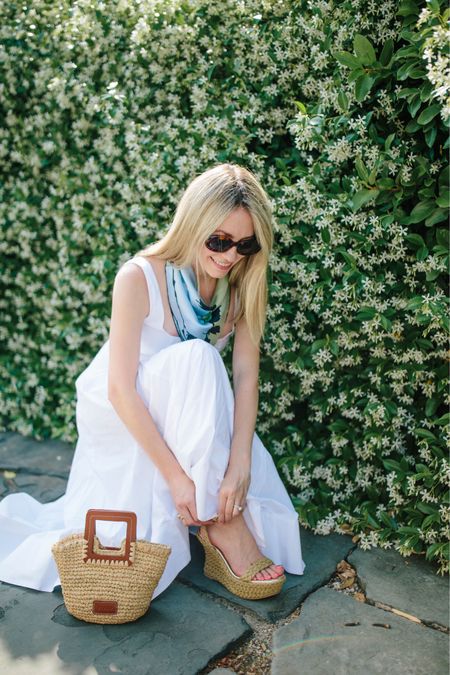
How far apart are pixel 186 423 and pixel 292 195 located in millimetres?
1126

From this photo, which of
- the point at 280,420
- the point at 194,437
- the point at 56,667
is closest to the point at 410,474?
the point at 280,420

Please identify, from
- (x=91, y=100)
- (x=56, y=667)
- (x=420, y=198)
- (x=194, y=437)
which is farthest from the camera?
(x=91, y=100)

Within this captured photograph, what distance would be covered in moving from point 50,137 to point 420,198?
2.23m

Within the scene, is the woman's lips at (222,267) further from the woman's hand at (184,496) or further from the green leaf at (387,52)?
the green leaf at (387,52)

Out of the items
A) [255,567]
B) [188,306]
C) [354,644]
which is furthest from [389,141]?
[354,644]

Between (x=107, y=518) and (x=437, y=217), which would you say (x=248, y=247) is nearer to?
(x=437, y=217)

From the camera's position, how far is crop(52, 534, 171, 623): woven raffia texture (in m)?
2.16

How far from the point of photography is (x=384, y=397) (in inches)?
111

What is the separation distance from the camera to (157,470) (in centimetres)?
246

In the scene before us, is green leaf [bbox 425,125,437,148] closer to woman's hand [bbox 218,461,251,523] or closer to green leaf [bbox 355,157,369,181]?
green leaf [bbox 355,157,369,181]

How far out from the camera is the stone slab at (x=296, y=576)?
7.95ft

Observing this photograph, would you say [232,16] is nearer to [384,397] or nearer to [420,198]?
[420,198]

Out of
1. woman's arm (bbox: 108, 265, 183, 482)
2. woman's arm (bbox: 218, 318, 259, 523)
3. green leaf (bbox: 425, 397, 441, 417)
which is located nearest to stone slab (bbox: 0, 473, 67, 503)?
woman's arm (bbox: 108, 265, 183, 482)

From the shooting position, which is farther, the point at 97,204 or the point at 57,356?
the point at 57,356
